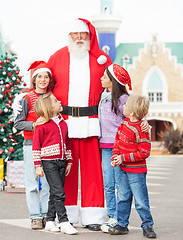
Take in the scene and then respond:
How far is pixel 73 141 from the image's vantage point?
6125 mm

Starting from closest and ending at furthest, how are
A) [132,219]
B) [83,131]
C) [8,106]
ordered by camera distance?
[83,131] → [132,219] → [8,106]

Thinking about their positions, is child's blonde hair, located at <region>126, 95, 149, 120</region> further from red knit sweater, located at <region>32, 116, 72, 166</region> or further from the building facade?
the building facade

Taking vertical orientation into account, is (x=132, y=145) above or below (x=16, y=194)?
above

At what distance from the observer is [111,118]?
238 inches

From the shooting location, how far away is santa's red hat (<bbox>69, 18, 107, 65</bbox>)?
625 centimetres

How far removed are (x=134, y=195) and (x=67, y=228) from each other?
2.39 ft

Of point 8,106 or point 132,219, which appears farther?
point 8,106

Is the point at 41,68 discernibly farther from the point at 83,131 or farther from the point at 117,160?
the point at 117,160

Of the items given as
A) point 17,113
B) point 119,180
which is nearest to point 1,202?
point 17,113

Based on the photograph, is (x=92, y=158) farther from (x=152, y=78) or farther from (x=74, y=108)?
(x=152, y=78)

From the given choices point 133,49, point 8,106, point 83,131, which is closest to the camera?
point 83,131

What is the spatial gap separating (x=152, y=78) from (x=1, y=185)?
1244 inches

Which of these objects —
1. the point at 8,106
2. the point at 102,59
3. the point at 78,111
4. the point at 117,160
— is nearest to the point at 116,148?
the point at 117,160

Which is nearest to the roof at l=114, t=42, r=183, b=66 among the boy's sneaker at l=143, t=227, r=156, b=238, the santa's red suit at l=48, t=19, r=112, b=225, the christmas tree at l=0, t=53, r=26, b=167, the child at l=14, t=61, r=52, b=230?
the christmas tree at l=0, t=53, r=26, b=167
